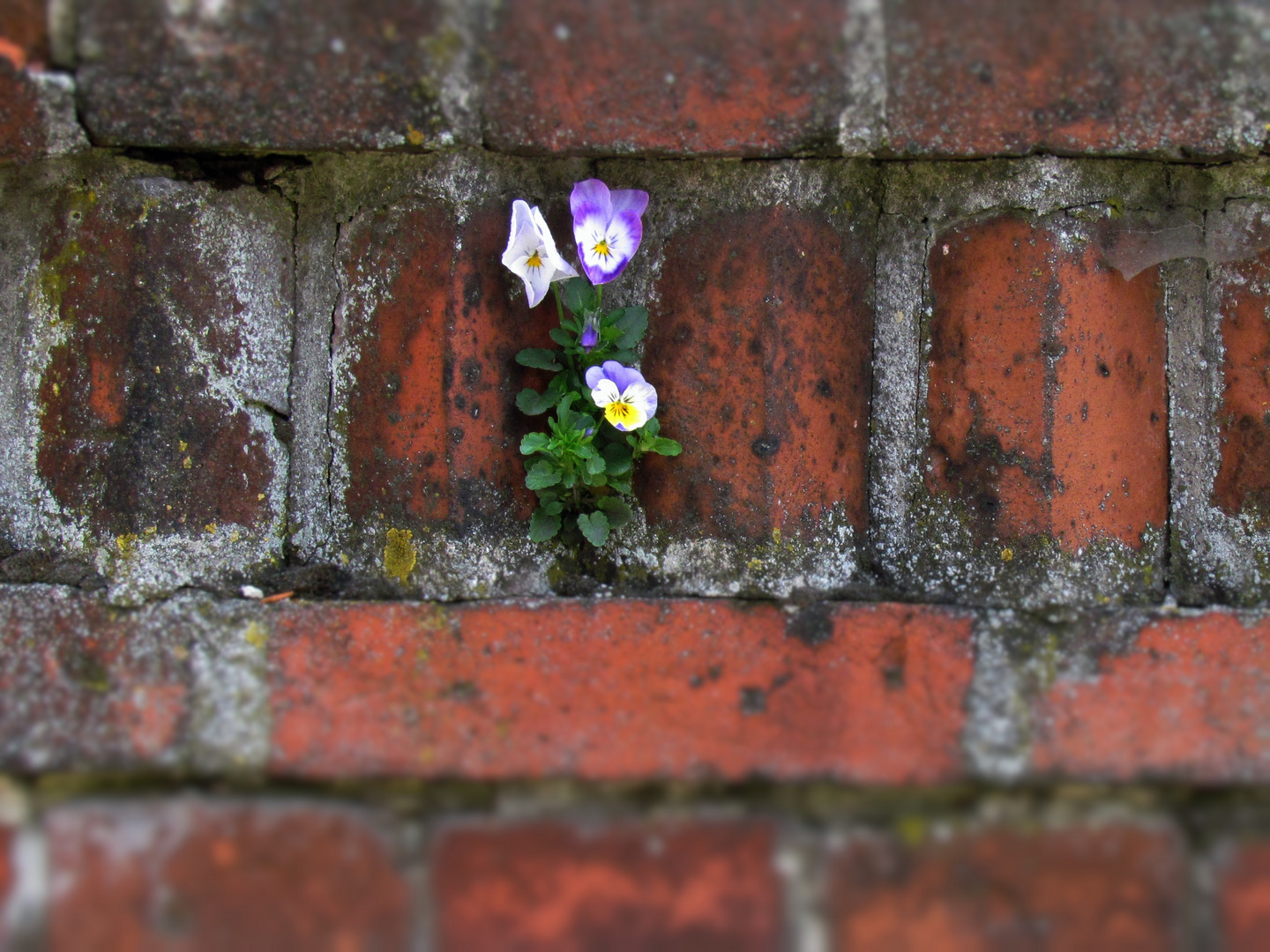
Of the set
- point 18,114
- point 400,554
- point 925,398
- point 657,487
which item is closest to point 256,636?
point 400,554

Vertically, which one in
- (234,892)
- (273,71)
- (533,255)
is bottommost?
(234,892)

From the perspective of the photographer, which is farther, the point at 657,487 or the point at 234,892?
the point at 657,487

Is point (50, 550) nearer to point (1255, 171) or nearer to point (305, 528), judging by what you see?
point (305, 528)

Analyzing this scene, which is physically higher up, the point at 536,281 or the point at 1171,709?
the point at 536,281

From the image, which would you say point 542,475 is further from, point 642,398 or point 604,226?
point 604,226

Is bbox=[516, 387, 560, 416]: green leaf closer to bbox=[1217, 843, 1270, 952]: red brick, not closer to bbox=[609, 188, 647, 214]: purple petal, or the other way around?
bbox=[609, 188, 647, 214]: purple petal

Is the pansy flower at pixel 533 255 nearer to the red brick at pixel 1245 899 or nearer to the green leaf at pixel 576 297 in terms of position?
the green leaf at pixel 576 297

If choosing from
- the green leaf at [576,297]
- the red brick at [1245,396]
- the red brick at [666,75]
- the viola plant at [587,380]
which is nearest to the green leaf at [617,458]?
the viola plant at [587,380]
